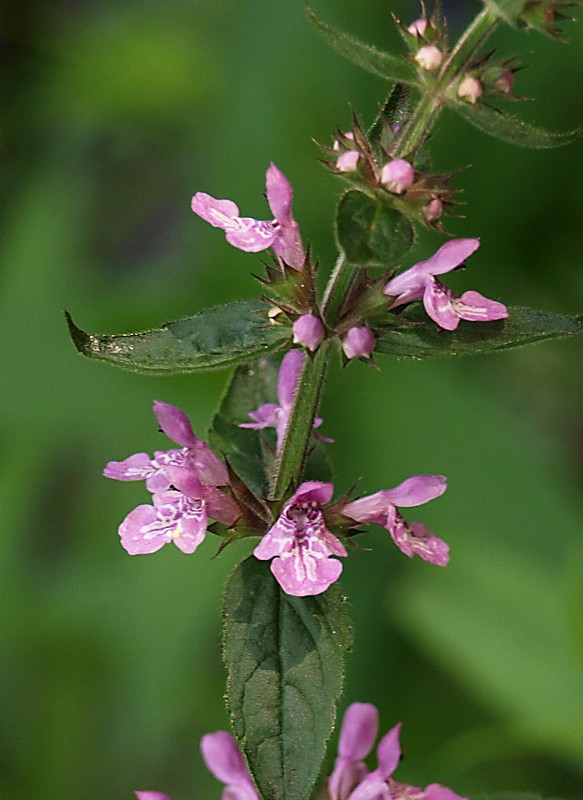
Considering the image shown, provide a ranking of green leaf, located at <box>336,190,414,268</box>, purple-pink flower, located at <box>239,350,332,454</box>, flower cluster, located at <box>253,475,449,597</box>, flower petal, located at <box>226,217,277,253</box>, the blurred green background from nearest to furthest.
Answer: green leaf, located at <box>336,190,414,268</box>
flower cluster, located at <box>253,475,449,597</box>
flower petal, located at <box>226,217,277,253</box>
purple-pink flower, located at <box>239,350,332,454</box>
the blurred green background

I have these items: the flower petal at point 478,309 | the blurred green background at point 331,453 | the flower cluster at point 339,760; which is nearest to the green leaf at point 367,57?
the flower petal at point 478,309

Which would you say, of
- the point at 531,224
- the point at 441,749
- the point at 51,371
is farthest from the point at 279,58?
the point at 441,749

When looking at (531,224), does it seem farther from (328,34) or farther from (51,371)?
(328,34)

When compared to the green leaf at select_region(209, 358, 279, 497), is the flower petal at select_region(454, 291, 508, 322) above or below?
above

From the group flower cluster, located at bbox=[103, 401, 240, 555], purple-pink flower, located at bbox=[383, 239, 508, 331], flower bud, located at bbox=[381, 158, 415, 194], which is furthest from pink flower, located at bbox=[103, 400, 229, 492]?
flower bud, located at bbox=[381, 158, 415, 194]

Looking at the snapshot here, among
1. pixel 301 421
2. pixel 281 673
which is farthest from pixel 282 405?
pixel 281 673

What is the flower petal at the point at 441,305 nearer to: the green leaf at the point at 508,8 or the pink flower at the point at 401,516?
the pink flower at the point at 401,516

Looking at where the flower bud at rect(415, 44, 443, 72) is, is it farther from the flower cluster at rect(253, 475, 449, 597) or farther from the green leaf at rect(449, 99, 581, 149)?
the flower cluster at rect(253, 475, 449, 597)
